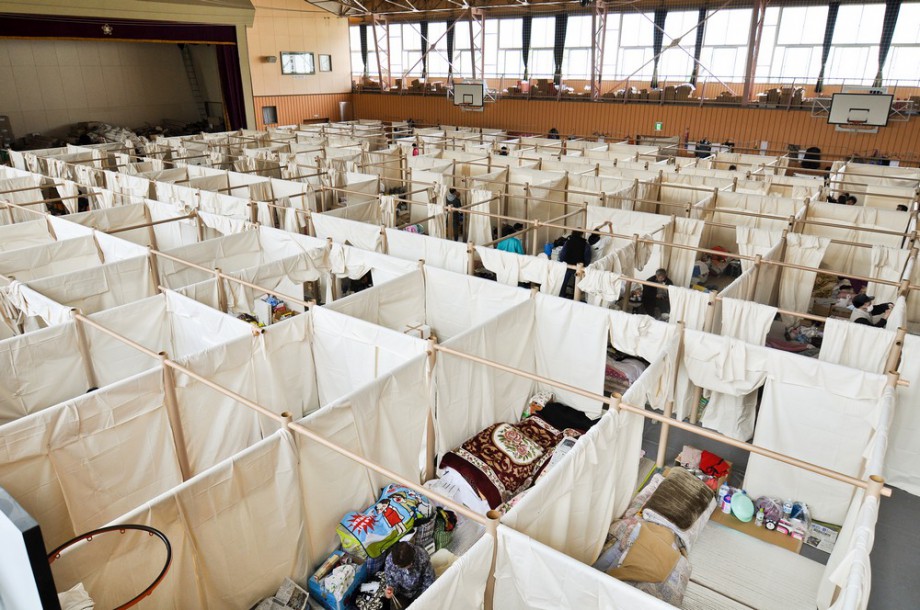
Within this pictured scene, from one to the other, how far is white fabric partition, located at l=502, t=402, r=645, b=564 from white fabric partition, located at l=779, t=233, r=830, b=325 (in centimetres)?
601

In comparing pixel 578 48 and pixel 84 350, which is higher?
pixel 578 48

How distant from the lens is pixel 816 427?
5.89 m

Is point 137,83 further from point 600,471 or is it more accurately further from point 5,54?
point 600,471

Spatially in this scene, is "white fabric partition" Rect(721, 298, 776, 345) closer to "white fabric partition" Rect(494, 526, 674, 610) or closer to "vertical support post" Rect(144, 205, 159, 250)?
"white fabric partition" Rect(494, 526, 674, 610)

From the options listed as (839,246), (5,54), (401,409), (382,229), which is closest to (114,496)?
(401,409)

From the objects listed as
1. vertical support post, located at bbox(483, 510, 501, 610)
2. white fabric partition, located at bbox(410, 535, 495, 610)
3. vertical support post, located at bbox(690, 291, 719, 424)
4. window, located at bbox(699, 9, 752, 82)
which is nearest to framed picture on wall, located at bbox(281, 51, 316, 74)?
window, located at bbox(699, 9, 752, 82)

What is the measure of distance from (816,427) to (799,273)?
4629 mm

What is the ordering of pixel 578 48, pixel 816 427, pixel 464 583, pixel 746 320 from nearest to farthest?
pixel 464 583
pixel 816 427
pixel 746 320
pixel 578 48

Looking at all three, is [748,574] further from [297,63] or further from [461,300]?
[297,63]

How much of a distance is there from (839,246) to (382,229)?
7961 mm

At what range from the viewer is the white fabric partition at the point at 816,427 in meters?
5.60

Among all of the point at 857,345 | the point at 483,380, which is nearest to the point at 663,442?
the point at 483,380

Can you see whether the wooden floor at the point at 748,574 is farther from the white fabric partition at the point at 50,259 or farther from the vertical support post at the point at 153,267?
the white fabric partition at the point at 50,259

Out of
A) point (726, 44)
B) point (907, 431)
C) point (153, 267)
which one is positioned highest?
point (726, 44)
